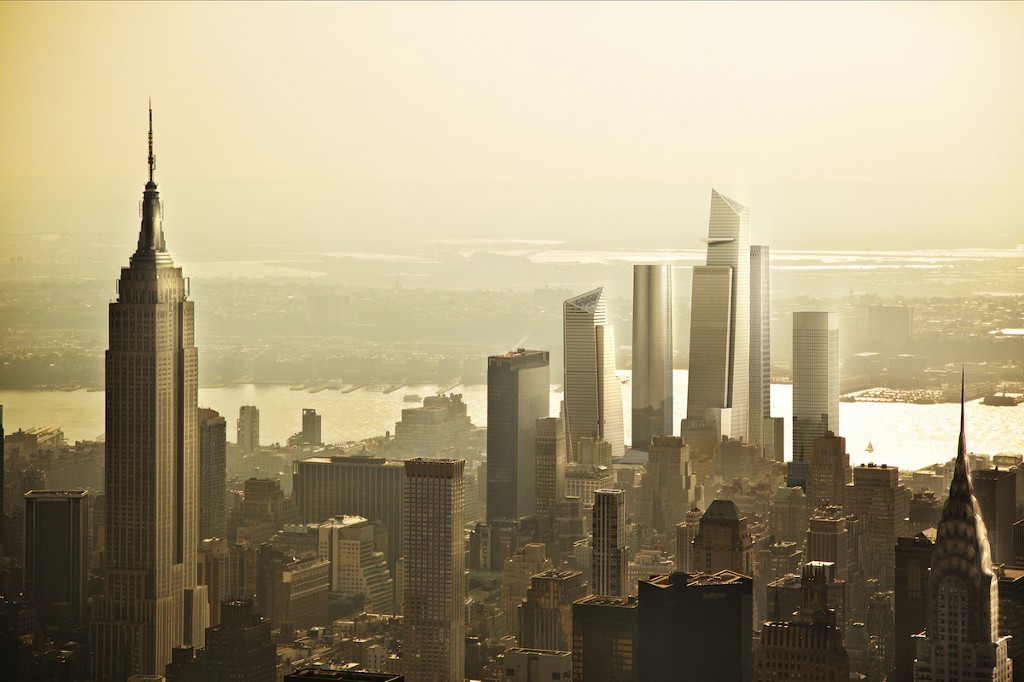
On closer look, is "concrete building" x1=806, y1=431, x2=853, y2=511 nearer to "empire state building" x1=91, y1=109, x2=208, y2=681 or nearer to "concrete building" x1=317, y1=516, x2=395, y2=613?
"concrete building" x1=317, y1=516, x2=395, y2=613

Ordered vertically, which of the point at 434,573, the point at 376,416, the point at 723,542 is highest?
the point at 376,416

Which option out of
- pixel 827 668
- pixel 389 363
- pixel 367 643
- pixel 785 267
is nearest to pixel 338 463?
pixel 389 363

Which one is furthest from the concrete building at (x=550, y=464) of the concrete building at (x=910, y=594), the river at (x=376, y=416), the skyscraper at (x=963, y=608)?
the skyscraper at (x=963, y=608)

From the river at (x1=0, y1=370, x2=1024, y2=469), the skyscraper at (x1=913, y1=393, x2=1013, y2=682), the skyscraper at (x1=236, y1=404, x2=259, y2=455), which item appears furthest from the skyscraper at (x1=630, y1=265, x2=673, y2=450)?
the skyscraper at (x1=913, y1=393, x2=1013, y2=682)

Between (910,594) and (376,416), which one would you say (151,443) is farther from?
(910,594)

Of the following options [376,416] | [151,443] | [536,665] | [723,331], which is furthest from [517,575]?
[723,331]

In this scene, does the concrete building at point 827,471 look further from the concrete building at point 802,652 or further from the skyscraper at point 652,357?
the concrete building at point 802,652
